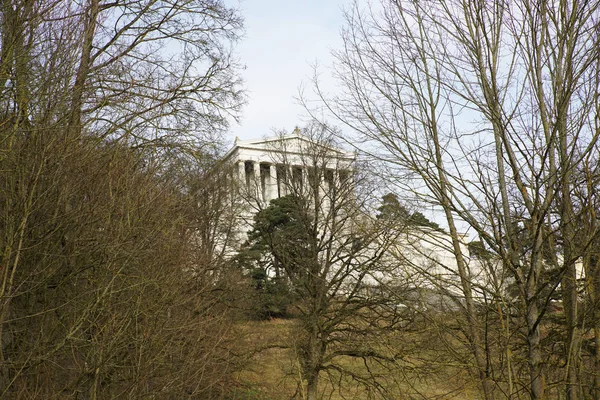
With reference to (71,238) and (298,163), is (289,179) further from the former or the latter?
(71,238)

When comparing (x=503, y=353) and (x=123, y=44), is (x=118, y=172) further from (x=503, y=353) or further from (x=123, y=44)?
(x=503, y=353)

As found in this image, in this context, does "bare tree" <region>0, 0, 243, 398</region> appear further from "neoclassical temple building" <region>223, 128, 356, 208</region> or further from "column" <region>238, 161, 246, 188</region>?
"column" <region>238, 161, 246, 188</region>

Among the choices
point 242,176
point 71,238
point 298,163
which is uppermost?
point 242,176

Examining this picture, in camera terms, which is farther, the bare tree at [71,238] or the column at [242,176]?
the column at [242,176]

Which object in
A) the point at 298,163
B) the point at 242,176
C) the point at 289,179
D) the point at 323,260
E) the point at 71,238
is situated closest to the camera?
the point at 71,238

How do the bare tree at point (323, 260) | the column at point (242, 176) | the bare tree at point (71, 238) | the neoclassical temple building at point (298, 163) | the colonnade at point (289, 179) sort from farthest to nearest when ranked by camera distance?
the column at point (242, 176)
the colonnade at point (289, 179)
the neoclassical temple building at point (298, 163)
the bare tree at point (323, 260)
the bare tree at point (71, 238)

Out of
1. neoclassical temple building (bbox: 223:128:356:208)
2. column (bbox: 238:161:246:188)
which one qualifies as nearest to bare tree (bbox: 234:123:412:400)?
neoclassical temple building (bbox: 223:128:356:208)

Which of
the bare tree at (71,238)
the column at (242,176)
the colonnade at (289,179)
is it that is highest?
the column at (242,176)

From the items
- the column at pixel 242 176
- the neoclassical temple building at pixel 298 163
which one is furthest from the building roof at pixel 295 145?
the column at pixel 242 176

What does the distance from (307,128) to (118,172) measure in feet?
50.3

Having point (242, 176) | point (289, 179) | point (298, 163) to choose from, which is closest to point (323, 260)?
point (289, 179)

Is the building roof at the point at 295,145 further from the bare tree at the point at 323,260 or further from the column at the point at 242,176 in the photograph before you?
the column at the point at 242,176

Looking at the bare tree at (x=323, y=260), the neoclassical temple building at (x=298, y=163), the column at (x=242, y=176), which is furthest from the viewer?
the column at (x=242, y=176)

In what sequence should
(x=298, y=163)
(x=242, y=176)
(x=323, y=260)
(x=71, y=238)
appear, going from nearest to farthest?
(x=71, y=238), (x=323, y=260), (x=298, y=163), (x=242, y=176)
